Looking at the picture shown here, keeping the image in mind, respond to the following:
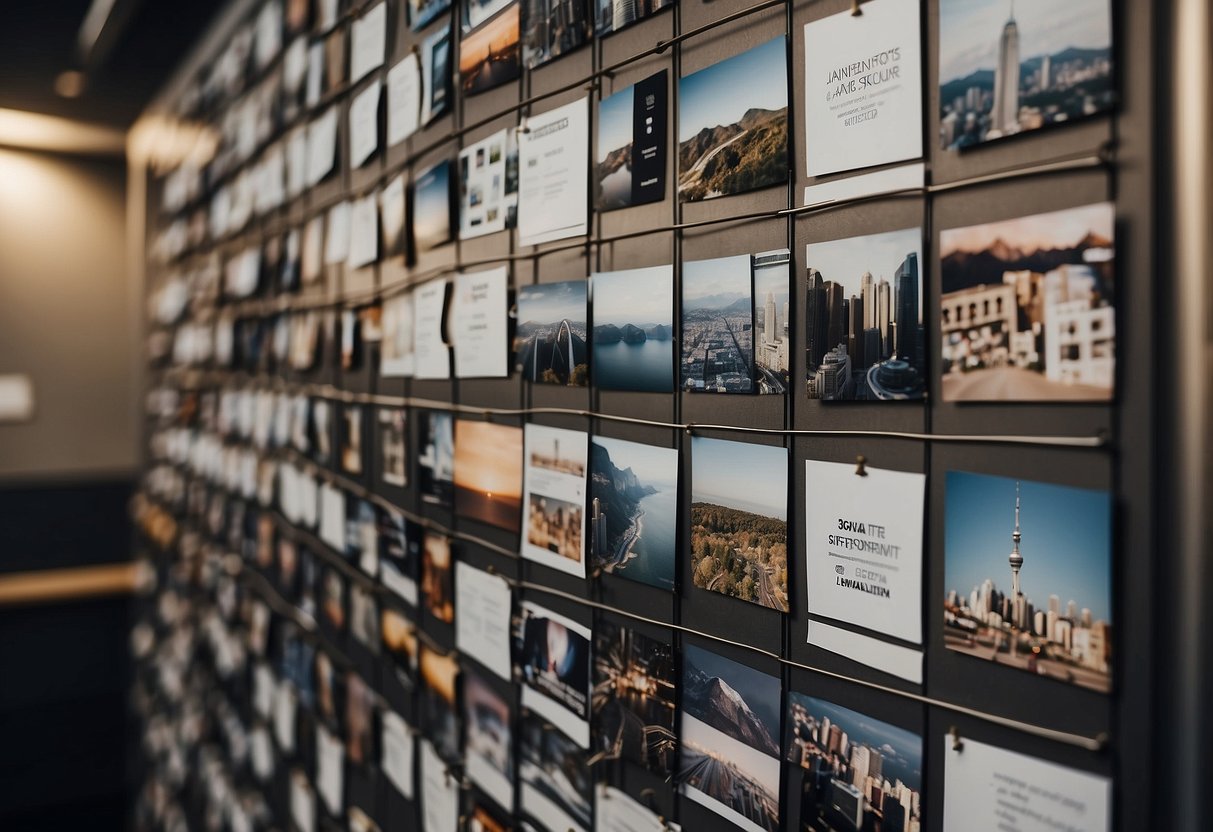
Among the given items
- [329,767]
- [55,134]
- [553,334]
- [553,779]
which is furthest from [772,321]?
[55,134]

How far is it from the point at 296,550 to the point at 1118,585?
4.38 feet

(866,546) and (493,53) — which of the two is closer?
(866,546)

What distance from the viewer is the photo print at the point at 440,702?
0.97 meters

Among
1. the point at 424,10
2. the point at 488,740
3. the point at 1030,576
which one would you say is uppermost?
the point at 424,10

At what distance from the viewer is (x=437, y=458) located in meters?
0.98

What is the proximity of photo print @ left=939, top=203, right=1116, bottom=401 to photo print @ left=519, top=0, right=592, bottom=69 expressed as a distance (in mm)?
395

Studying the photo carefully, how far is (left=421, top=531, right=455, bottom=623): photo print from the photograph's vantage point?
962 mm

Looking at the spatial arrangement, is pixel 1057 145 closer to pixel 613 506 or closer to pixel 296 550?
pixel 613 506

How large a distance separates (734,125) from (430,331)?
1.67 feet

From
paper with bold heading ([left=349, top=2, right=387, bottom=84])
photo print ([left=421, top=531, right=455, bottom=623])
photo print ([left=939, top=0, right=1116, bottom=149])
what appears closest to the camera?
photo print ([left=939, top=0, right=1116, bottom=149])

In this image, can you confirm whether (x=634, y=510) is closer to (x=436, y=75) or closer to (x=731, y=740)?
(x=731, y=740)

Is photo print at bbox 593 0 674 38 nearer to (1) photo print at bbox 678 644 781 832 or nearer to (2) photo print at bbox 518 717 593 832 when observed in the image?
(1) photo print at bbox 678 644 781 832

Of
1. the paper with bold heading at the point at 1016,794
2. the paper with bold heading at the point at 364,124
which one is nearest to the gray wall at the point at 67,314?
the paper with bold heading at the point at 364,124

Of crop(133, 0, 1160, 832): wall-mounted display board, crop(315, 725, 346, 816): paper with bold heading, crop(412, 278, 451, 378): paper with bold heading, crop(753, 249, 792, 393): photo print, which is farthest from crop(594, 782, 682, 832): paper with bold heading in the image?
crop(315, 725, 346, 816): paper with bold heading
